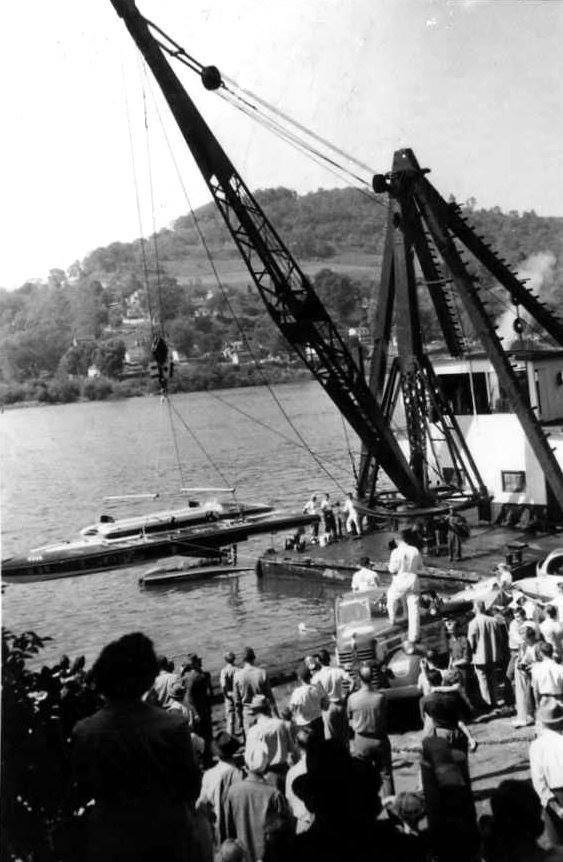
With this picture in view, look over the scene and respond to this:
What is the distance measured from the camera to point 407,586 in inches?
598

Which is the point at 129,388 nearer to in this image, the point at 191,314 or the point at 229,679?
the point at 191,314

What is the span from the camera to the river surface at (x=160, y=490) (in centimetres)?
2691

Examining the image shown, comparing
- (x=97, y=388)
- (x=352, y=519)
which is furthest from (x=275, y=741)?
(x=97, y=388)

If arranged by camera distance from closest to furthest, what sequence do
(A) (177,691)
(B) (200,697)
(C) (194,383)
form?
(A) (177,691), (B) (200,697), (C) (194,383)

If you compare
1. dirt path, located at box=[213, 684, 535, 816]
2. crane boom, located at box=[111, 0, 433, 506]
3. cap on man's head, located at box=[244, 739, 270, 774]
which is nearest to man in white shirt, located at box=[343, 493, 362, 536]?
crane boom, located at box=[111, 0, 433, 506]

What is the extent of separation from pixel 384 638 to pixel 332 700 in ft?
18.7

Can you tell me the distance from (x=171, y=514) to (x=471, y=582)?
17659mm

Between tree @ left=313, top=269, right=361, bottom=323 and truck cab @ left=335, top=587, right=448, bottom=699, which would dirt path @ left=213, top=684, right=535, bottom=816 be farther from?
tree @ left=313, top=269, right=361, bottom=323

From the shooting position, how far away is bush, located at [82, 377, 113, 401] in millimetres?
125875

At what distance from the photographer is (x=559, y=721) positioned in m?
7.43

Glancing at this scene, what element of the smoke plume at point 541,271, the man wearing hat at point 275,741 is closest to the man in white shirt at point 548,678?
the man wearing hat at point 275,741

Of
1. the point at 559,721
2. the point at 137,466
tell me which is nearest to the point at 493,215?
the point at 137,466

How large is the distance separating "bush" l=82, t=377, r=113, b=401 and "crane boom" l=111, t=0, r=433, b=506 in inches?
4021

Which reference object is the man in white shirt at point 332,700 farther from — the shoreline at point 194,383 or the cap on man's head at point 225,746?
the shoreline at point 194,383
